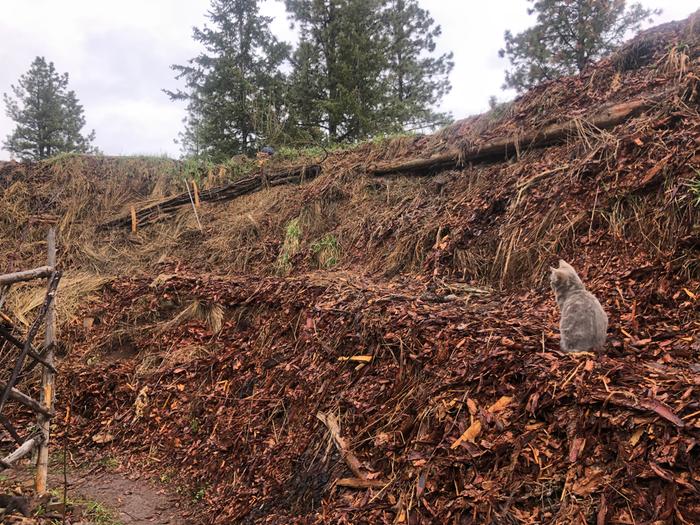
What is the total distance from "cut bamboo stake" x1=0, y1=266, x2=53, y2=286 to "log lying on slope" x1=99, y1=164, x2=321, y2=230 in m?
6.12

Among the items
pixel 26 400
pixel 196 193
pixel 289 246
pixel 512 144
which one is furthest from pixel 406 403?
pixel 196 193

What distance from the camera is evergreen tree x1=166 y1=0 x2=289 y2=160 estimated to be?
44.2 feet

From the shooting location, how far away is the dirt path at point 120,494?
3.82 meters

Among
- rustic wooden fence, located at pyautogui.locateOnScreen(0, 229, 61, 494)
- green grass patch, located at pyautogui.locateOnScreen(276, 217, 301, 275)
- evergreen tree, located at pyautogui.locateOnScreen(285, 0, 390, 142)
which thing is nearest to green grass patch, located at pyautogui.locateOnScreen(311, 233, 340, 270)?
green grass patch, located at pyautogui.locateOnScreen(276, 217, 301, 275)

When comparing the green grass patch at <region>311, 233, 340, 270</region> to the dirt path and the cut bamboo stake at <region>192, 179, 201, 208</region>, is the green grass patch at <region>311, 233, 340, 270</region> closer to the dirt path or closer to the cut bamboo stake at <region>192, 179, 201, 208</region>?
the dirt path

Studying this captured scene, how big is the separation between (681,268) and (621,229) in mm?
774

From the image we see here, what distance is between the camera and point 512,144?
6352 millimetres

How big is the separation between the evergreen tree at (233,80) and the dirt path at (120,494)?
10065 millimetres

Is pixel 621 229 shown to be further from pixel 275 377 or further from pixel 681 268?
pixel 275 377

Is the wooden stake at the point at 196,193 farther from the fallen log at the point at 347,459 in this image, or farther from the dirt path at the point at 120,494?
the fallen log at the point at 347,459

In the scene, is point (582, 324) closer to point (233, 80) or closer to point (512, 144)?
point (512, 144)

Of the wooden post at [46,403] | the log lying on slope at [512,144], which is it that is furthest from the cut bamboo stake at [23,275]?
the log lying on slope at [512,144]

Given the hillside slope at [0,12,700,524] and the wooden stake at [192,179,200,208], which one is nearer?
the hillside slope at [0,12,700,524]

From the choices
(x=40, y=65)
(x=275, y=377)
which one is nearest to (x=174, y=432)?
(x=275, y=377)
